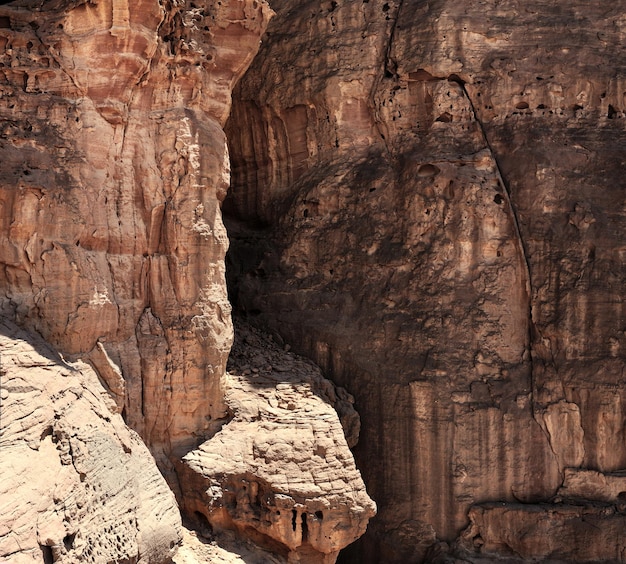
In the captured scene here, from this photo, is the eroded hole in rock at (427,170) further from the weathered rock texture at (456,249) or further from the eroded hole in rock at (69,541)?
the eroded hole in rock at (69,541)

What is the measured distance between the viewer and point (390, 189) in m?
13.1

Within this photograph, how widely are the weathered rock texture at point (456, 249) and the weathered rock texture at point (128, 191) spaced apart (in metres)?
2.71

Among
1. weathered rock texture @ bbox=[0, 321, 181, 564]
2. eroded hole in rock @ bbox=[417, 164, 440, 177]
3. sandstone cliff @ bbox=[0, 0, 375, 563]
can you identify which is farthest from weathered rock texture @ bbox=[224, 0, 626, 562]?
weathered rock texture @ bbox=[0, 321, 181, 564]

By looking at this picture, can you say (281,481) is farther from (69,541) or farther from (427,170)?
(427,170)

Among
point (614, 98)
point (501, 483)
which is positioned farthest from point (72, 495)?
point (614, 98)

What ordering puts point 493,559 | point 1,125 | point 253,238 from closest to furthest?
point 1,125 < point 493,559 < point 253,238

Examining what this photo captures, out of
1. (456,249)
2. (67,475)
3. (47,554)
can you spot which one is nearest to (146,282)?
(67,475)

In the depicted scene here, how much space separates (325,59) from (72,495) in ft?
28.8

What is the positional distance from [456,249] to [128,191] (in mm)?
5271

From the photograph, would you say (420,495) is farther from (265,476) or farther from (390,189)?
(390,189)

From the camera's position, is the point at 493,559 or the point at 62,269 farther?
the point at 493,559

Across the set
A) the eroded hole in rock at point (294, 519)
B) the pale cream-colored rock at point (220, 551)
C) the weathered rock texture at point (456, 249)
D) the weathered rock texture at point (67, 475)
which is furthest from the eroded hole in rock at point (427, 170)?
the weathered rock texture at point (67, 475)

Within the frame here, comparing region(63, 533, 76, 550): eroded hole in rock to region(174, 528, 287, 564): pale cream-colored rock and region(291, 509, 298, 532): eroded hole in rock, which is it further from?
region(291, 509, 298, 532): eroded hole in rock

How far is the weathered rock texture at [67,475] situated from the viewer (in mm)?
7125
